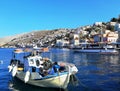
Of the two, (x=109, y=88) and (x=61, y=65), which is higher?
(x=61, y=65)

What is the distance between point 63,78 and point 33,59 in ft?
22.3

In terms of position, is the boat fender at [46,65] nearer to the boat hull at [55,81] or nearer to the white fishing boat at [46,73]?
the white fishing boat at [46,73]

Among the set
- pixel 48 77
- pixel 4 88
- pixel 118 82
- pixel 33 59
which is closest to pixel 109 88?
pixel 118 82

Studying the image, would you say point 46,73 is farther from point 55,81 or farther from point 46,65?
point 55,81

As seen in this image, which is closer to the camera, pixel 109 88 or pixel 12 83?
pixel 109 88

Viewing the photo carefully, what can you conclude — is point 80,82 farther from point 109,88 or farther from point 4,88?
point 4,88

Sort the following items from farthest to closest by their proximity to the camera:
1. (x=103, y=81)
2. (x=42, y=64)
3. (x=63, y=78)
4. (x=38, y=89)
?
(x=103, y=81) < (x=42, y=64) < (x=38, y=89) < (x=63, y=78)

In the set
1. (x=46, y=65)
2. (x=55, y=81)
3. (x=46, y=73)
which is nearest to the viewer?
(x=55, y=81)

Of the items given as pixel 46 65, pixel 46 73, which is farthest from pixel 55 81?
pixel 46 65

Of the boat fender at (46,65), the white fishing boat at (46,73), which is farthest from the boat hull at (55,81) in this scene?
the boat fender at (46,65)

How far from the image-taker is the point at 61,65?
120ft

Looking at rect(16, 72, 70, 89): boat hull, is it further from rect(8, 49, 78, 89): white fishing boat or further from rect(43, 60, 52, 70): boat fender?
rect(43, 60, 52, 70): boat fender

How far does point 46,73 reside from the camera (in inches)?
1355

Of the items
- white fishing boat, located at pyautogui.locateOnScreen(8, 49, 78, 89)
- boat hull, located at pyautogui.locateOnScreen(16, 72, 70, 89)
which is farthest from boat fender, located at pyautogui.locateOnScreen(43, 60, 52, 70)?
boat hull, located at pyautogui.locateOnScreen(16, 72, 70, 89)
